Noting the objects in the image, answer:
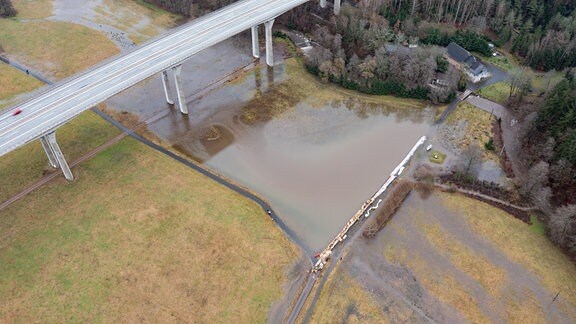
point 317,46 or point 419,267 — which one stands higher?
point 317,46

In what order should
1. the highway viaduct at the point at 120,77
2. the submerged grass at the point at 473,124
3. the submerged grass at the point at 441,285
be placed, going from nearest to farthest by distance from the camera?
the submerged grass at the point at 441,285
the highway viaduct at the point at 120,77
the submerged grass at the point at 473,124

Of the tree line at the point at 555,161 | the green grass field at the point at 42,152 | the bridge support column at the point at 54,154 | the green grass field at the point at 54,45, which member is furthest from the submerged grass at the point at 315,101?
the green grass field at the point at 54,45

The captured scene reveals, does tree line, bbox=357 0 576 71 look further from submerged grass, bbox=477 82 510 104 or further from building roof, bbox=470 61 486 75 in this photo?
building roof, bbox=470 61 486 75

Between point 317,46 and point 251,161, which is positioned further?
point 317,46

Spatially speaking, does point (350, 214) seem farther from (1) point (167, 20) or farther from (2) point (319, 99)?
(1) point (167, 20)

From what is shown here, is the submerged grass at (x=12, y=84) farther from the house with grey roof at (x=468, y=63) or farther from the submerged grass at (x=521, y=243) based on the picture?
the house with grey roof at (x=468, y=63)

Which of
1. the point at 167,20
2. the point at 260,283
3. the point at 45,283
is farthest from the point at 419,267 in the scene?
the point at 167,20
